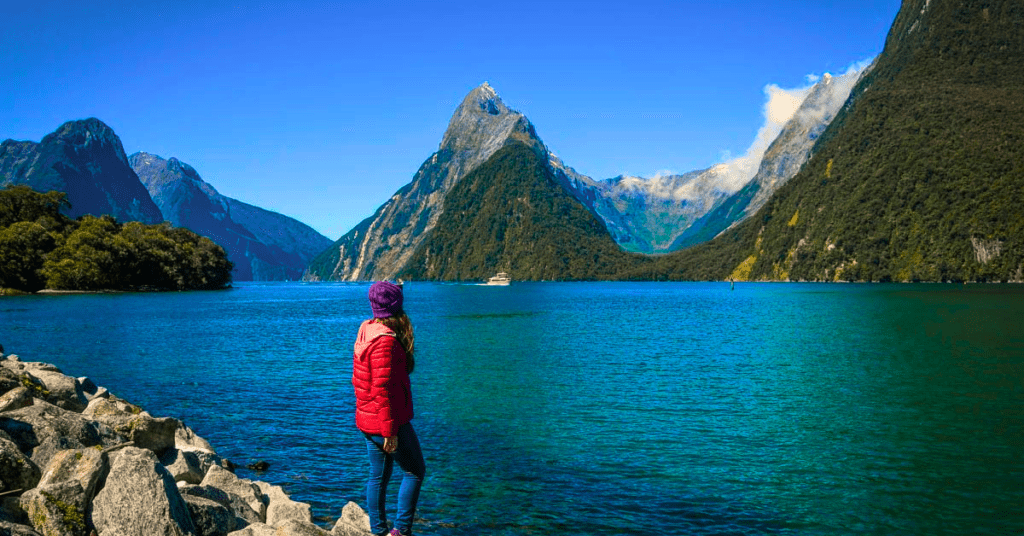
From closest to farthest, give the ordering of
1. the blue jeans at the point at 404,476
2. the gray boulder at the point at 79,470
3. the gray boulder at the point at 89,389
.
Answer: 1. the blue jeans at the point at 404,476
2. the gray boulder at the point at 79,470
3. the gray boulder at the point at 89,389

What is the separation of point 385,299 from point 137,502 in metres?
5.36

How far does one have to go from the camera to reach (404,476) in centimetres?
1091

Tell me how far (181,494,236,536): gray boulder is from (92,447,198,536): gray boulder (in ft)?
1.83

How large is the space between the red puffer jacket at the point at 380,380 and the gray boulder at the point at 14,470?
654 cm

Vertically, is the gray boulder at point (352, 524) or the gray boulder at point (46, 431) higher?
the gray boulder at point (46, 431)

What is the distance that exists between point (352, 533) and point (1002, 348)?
2209 inches

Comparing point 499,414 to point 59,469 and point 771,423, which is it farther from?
point 59,469

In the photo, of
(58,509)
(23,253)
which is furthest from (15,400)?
(23,253)

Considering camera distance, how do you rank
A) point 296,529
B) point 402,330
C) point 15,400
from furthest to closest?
point 15,400 → point 296,529 → point 402,330

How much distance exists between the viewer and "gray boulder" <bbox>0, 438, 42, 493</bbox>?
11.4 m

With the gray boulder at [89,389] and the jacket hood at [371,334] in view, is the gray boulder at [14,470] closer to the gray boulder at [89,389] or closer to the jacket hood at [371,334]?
the jacket hood at [371,334]

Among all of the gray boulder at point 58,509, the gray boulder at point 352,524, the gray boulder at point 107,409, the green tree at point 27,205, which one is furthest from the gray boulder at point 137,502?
the green tree at point 27,205

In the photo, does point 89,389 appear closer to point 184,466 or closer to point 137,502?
point 184,466

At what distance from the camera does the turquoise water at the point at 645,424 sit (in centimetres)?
1756
